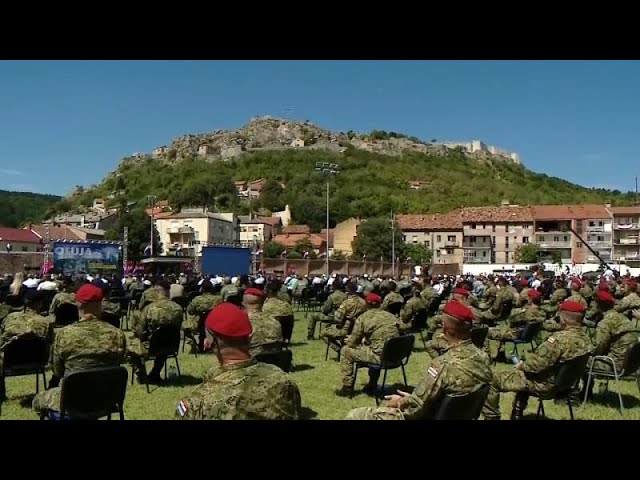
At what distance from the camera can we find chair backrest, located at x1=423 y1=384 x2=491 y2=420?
415 cm

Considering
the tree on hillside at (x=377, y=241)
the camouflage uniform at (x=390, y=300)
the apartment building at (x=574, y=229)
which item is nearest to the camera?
the camouflage uniform at (x=390, y=300)

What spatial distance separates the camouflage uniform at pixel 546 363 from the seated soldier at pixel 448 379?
1.87 metres

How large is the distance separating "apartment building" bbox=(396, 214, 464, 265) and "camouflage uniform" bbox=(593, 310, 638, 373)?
82777 millimetres

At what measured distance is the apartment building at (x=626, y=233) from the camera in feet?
299

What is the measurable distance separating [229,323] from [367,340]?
5.03 metres

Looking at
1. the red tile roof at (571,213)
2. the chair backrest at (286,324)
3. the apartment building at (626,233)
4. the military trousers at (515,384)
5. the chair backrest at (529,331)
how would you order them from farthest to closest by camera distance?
the red tile roof at (571,213) < the apartment building at (626,233) < the chair backrest at (286,324) < the chair backrest at (529,331) < the military trousers at (515,384)

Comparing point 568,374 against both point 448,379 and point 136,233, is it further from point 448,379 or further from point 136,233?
point 136,233

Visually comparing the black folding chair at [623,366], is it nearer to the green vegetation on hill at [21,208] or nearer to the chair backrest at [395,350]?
the chair backrest at [395,350]

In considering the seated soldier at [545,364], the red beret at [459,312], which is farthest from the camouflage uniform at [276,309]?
the red beret at [459,312]

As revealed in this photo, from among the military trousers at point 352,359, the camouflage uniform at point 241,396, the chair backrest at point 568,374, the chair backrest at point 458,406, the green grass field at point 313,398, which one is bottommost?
the green grass field at point 313,398

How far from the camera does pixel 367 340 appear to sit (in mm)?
8219
